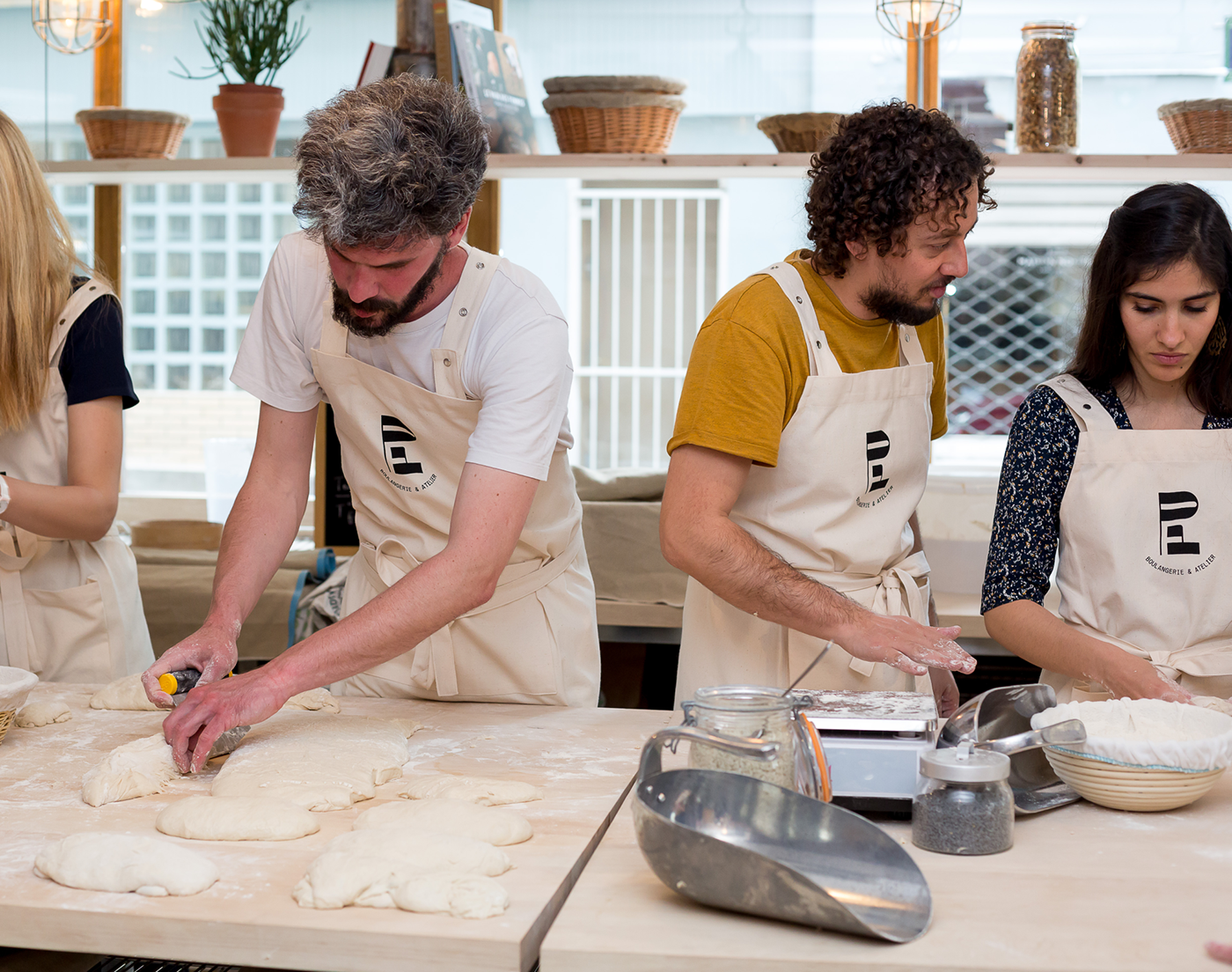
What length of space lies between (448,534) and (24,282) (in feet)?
2.58

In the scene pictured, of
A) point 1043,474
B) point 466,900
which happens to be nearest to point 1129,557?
point 1043,474

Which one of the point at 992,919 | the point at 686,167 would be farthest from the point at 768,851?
the point at 686,167

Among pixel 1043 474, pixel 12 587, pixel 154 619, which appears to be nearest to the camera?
pixel 1043 474

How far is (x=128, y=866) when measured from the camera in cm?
106

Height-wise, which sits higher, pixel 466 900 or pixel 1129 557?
pixel 1129 557

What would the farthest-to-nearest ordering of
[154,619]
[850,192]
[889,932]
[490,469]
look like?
[154,619], [850,192], [490,469], [889,932]

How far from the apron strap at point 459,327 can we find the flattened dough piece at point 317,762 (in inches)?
18.5

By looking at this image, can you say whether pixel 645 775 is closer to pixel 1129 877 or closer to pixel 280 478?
pixel 1129 877

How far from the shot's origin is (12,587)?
194cm

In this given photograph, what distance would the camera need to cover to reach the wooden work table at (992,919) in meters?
0.92

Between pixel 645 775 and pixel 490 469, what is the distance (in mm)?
545

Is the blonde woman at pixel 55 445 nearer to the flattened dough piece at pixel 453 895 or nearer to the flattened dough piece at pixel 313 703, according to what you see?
the flattened dough piece at pixel 313 703

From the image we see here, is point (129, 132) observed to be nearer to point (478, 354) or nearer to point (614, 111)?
point (614, 111)

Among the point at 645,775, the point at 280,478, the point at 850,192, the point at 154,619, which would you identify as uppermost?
the point at 850,192
